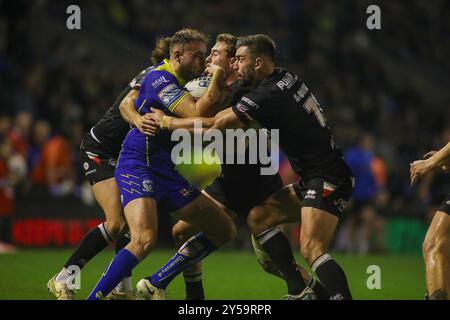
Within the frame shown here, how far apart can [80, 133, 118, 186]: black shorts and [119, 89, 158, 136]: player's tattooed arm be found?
2.36 ft

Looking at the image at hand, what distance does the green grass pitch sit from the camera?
9500 mm

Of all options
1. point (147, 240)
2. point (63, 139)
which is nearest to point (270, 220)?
point (147, 240)

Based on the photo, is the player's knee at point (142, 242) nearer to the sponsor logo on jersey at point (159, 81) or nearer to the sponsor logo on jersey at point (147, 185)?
the sponsor logo on jersey at point (147, 185)

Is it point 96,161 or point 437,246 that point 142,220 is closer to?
point 96,161

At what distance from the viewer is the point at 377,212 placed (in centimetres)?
1733

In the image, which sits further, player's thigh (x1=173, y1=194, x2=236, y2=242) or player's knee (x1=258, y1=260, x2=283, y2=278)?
player's knee (x1=258, y1=260, x2=283, y2=278)

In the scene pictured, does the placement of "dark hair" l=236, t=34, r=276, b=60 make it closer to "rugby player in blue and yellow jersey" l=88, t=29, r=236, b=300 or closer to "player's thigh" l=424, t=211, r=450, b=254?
"rugby player in blue and yellow jersey" l=88, t=29, r=236, b=300

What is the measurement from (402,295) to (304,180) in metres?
2.76

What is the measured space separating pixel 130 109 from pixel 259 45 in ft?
4.21

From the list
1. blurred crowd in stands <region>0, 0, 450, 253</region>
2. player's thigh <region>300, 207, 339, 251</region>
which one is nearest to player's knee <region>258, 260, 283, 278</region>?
player's thigh <region>300, 207, 339, 251</region>

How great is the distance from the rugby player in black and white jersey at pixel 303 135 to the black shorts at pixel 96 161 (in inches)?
52.5

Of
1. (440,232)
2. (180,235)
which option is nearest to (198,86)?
(180,235)

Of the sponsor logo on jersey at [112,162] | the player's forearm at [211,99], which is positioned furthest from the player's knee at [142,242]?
the sponsor logo on jersey at [112,162]

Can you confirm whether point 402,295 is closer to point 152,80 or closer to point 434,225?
point 434,225
